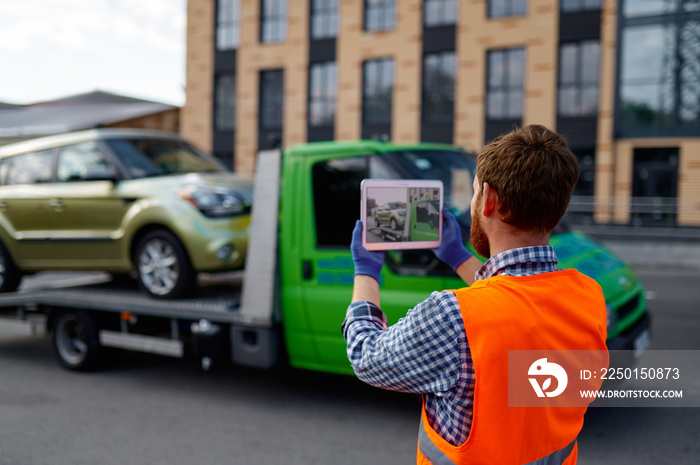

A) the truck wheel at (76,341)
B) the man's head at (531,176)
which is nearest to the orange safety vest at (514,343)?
the man's head at (531,176)

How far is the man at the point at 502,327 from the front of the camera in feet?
4.49

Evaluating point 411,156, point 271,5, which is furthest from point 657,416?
point 271,5

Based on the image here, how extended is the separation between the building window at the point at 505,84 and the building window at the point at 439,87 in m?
1.47

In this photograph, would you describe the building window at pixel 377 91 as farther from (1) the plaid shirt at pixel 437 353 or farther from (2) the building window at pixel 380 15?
(1) the plaid shirt at pixel 437 353

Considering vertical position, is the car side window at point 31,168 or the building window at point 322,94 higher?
the building window at point 322,94

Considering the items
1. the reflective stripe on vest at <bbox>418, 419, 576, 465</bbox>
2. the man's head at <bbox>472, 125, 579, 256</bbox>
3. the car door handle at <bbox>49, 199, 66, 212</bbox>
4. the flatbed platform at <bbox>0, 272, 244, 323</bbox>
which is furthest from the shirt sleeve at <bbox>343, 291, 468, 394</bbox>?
the car door handle at <bbox>49, 199, 66, 212</bbox>

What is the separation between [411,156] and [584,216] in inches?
740

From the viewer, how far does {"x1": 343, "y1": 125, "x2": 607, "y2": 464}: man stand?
4.49 feet

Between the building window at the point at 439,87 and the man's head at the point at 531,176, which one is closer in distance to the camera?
the man's head at the point at 531,176

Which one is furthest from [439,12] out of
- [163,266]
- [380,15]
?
[163,266]

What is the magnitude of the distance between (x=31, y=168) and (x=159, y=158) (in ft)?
4.62

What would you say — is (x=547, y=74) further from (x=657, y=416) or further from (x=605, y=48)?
(x=657, y=416)

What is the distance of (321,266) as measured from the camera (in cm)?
446

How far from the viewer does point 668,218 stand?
19.3 meters
